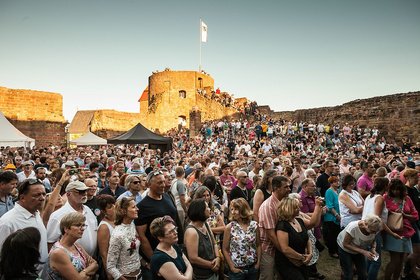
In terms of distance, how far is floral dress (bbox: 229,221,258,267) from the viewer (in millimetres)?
3455

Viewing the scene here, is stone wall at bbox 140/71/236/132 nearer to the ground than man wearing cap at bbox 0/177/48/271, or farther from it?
farther from it

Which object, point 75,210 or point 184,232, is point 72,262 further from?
point 184,232

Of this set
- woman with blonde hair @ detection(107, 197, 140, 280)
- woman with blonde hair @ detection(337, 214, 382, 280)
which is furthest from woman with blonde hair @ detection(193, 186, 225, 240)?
woman with blonde hair @ detection(337, 214, 382, 280)

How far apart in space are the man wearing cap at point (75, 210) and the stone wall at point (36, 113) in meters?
18.8

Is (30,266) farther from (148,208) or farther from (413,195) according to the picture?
(413,195)

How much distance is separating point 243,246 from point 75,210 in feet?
6.16

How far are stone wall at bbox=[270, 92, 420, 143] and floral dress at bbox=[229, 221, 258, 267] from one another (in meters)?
18.5

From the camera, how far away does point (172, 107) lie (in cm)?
3347

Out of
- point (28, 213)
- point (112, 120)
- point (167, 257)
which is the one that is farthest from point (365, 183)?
point (112, 120)

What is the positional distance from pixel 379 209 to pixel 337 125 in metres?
18.7

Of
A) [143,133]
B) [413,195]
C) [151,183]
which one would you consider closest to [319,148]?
[143,133]

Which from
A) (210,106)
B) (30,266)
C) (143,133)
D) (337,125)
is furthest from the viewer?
(210,106)

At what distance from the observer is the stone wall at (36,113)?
18.9 metres

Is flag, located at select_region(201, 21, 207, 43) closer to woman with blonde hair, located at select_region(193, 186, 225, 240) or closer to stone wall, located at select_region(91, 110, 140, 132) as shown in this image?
stone wall, located at select_region(91, 110, 140, 132)
